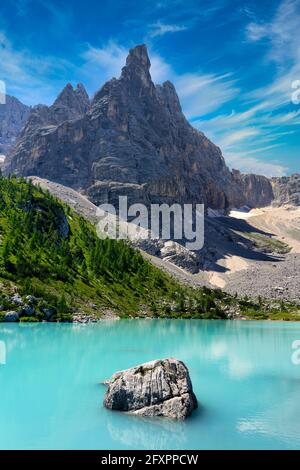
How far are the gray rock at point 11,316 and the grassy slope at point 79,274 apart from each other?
2.52 metres

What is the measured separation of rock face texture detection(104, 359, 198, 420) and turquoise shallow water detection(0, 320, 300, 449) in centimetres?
64

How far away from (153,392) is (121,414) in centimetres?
174

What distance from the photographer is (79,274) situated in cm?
10094

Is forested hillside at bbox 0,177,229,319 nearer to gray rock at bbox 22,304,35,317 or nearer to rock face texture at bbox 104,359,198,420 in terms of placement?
gray rock at bbox 22,304,35,317

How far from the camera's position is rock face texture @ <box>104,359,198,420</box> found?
806 inches

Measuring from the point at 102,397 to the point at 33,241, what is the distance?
83770 mm

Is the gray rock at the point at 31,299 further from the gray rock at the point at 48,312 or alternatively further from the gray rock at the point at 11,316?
the gray rock at the point at 11,316
